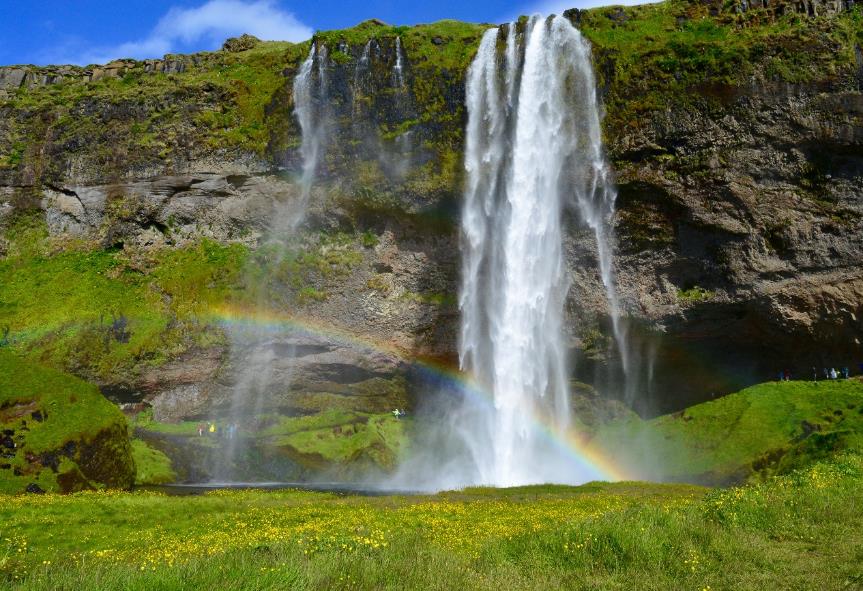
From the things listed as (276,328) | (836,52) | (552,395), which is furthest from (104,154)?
(836,52)

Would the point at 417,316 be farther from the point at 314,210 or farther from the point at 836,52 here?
the point at 836,52

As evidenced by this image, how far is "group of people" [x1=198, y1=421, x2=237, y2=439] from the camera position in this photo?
49.0 meters

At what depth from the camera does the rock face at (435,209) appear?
148 feet

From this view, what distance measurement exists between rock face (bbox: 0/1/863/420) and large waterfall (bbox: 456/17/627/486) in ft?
4.56

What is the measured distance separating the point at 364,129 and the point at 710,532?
47.0 metres

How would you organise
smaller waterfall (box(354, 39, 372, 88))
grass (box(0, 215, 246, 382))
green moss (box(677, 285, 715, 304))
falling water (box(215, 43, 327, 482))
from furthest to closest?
smaller waterfall (box(354, 39, 372, 88)) → grass (box(0, 215, 246, 382)) → falling water (box(215, 43, 327, 482)) → green moss (box(677, 285, 715, 304))

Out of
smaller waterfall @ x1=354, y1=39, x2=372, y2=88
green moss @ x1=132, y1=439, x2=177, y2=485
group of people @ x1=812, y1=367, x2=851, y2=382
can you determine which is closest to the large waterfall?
smaller waterfall @ x1=354, y1=39, x2=372, y2=88

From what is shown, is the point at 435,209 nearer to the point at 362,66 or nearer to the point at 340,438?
the point at 362,66

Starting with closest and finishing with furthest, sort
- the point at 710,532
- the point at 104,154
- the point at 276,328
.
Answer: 1. the point at 710,532
2. the point at 276,328
3. the point at 104,154

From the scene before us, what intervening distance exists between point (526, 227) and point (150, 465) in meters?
29.6

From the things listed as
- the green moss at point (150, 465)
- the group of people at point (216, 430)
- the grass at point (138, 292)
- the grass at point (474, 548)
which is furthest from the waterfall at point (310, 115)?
the grass at point (474, 548)

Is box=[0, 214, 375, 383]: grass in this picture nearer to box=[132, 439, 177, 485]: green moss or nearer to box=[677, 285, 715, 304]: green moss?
box=[132, 439, 177, 485]: green moss

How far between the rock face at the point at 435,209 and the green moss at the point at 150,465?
278 inches

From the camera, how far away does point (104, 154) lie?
6247 cm
